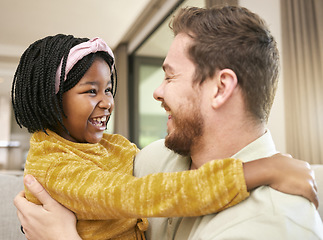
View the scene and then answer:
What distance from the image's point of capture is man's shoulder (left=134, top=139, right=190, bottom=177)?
1096 millimetres

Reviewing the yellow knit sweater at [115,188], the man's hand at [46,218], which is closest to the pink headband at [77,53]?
the yellow knit sweater at [115,188]

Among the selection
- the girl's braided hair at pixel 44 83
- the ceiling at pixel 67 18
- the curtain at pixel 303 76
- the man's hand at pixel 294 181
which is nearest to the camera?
the man's hand at pixel 294 181

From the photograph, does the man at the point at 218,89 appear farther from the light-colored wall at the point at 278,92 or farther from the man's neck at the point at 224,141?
the light-colored wall at the point at 278,92

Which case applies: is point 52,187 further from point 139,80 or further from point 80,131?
point 139,80

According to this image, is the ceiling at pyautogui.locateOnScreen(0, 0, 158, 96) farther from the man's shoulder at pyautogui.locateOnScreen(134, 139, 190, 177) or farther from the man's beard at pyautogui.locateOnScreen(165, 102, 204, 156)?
the man's beard at pyautogui.locateOnScreen(165, 102, 204, 156)

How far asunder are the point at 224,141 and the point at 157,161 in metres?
0.31

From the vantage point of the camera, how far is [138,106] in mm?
6453

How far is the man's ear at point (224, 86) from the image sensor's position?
2.96ft

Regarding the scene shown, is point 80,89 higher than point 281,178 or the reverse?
higher

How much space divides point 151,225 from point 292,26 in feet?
6.53

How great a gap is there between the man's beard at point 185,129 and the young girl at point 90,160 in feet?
0.55

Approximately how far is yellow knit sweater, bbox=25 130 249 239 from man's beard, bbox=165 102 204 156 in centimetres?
17

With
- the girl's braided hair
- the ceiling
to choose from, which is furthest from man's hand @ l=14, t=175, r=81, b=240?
the ceiling

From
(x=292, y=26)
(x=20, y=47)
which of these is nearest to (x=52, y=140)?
(x=292, y=26)
